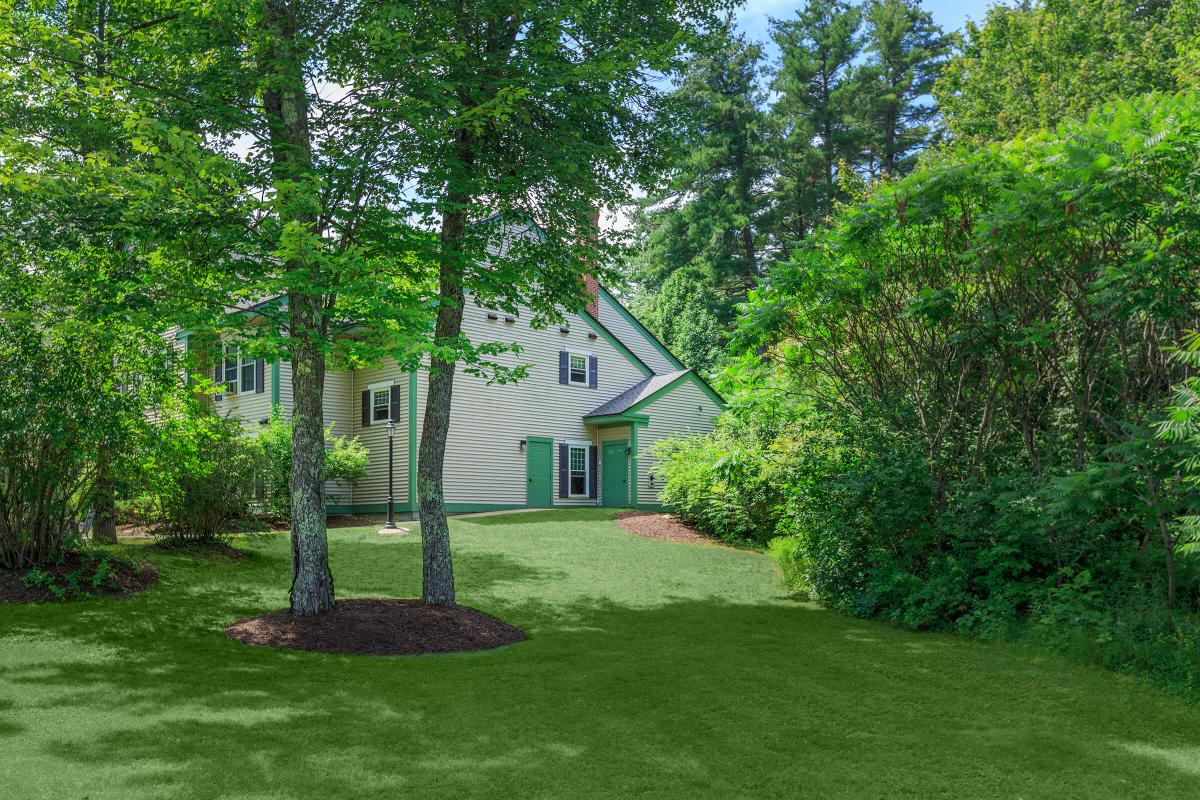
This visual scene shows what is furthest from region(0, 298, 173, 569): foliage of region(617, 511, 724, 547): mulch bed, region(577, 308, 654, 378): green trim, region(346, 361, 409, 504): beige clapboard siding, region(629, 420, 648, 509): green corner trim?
region(577, 308, 654, 378): green trim

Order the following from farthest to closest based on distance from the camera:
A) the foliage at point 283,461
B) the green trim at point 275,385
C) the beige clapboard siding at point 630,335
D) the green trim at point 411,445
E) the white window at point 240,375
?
the beige clapboard siding at point 630,335
the white window at point 240,375
the green trim at point 275,385
the green trim at point 411,445
the foliage at point 283,461

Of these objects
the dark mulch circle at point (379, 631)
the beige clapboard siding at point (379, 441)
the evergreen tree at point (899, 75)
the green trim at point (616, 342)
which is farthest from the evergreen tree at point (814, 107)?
the dark mulch circle at point (379, 631)

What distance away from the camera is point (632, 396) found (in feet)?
87.2

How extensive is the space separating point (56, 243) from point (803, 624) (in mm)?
9786

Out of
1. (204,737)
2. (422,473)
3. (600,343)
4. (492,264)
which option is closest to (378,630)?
(422,473)

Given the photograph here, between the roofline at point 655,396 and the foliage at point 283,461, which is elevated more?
the roofline at point 655,396

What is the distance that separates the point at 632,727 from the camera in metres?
6.20

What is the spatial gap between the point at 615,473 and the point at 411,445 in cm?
649

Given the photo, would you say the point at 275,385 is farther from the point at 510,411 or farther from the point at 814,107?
the point at 814,107

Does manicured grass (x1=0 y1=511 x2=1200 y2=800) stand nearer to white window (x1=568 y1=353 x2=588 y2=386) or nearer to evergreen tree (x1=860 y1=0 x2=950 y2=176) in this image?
white window (x1=568 y1=353 x2=588 y2=386)

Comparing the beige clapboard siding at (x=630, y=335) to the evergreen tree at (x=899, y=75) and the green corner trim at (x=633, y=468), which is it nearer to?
the green corner trim at (x=633, y=468)

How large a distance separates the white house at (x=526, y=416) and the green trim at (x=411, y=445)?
25 mm

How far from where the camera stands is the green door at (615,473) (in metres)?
25.6

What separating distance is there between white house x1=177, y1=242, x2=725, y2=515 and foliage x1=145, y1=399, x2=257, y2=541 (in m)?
7.35
